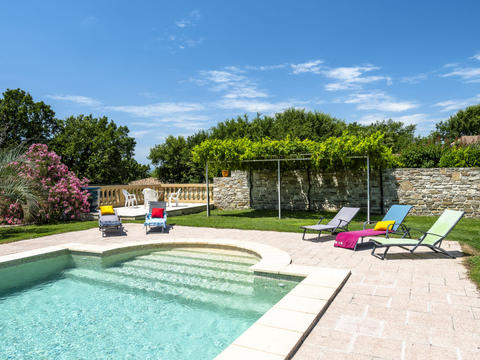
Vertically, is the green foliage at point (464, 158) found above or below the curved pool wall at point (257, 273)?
above

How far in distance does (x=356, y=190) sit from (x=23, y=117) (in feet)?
109

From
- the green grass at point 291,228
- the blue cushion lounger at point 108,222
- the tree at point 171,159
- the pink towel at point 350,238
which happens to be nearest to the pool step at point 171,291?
the blue cushion lounger at point 108,222

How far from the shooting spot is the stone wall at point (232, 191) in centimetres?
1755

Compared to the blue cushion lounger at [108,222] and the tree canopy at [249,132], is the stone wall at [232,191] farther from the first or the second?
the tree canopy at [249,132]

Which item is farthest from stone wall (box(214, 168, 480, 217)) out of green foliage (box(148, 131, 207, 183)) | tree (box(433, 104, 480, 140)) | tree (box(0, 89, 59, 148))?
tree (box(433, 104, 480, 140))

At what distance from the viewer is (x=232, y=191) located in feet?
58.2

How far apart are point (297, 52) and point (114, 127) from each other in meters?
25.1

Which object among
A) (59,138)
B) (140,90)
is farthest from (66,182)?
(59,138)

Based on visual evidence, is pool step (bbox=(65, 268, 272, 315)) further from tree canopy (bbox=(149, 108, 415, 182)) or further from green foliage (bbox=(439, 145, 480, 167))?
tree canopy (bbox=(149, 108, 415, 182))

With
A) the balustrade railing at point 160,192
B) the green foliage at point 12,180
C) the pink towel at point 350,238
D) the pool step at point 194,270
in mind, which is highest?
the green foliage at point 12,180

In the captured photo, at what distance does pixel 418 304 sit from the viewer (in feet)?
13.6

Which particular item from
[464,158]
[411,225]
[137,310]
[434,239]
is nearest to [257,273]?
[137,310]

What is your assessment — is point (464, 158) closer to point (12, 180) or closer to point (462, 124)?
point (12, 180)

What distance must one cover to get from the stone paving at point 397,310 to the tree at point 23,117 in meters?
34.6
